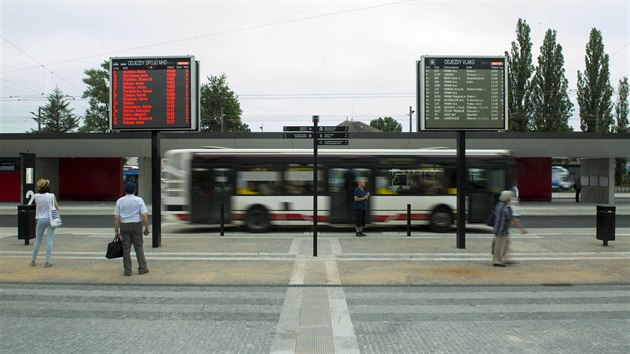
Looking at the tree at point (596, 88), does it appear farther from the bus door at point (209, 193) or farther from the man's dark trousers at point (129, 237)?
the man's dark trousers at point (129, 237)

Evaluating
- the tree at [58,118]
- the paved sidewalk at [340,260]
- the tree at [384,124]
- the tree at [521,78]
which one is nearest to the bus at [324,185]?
the paved sidewalk at [340,260]

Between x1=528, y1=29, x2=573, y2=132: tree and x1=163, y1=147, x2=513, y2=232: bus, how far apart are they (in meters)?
30.7

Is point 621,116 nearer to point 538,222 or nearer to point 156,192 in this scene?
point 538,222

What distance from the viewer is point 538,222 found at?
19.2 m

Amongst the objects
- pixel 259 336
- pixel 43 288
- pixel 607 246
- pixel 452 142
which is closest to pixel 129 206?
pixel 43 288

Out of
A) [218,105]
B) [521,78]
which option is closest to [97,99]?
[218,105]

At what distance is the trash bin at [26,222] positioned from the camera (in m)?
12.4

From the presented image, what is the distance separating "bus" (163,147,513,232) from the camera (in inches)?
620

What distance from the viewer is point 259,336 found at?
17.8ft

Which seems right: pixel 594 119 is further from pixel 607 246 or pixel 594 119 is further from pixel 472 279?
pixel 472 279

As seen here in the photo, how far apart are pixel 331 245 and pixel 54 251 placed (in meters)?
6.82

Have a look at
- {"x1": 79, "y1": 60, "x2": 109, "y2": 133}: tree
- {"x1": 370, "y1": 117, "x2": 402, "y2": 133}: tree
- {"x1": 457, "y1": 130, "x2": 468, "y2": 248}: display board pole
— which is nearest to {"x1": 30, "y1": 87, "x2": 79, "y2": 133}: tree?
{"x1": 79, "y1": 60, "x2": 109, "y2": 133}: tree

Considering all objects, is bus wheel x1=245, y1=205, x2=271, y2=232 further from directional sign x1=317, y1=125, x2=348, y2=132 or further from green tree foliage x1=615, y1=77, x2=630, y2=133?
green tree foliage x1=615, y1=77, x2=630, y2=133

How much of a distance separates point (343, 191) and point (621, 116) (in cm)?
5140
